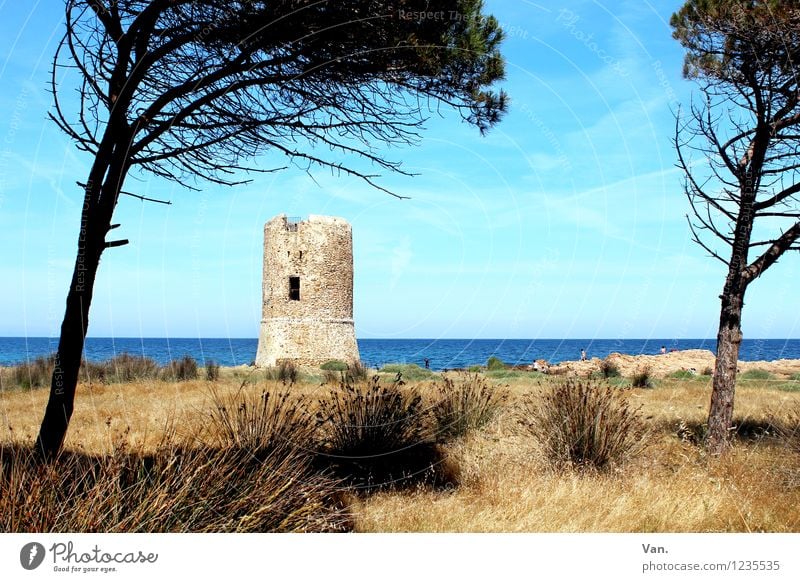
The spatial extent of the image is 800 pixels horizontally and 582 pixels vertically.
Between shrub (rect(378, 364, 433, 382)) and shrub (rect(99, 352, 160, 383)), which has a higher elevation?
shrub (rect(99, 352, 160, 383))

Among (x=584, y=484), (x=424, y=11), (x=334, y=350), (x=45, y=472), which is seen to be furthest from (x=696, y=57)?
(x=334, y=350)

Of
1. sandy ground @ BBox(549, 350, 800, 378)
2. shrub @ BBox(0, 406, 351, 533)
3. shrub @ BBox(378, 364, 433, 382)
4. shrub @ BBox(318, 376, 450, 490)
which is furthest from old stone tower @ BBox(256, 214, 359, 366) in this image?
shrub @ BBox(0, 406, 351, 533)

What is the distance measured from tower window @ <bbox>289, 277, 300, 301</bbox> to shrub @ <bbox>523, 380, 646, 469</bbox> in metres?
15.9

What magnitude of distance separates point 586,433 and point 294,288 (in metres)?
16.6

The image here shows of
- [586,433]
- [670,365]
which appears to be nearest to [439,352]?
[670,365]

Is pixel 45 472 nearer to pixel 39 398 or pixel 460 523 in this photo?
pixel 460 523

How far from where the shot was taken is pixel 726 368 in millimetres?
6645

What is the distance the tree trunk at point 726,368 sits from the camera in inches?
260

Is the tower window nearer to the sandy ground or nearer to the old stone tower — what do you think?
the old stone tower

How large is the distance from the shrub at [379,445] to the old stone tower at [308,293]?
14.8 meters

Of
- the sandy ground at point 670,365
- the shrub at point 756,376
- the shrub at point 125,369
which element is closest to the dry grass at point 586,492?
the shrub at point 125,369

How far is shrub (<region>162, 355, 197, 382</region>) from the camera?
15395 mm

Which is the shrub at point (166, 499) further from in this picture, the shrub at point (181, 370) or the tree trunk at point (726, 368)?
the shrub at point (181, 370)

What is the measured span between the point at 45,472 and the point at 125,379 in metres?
11.6
